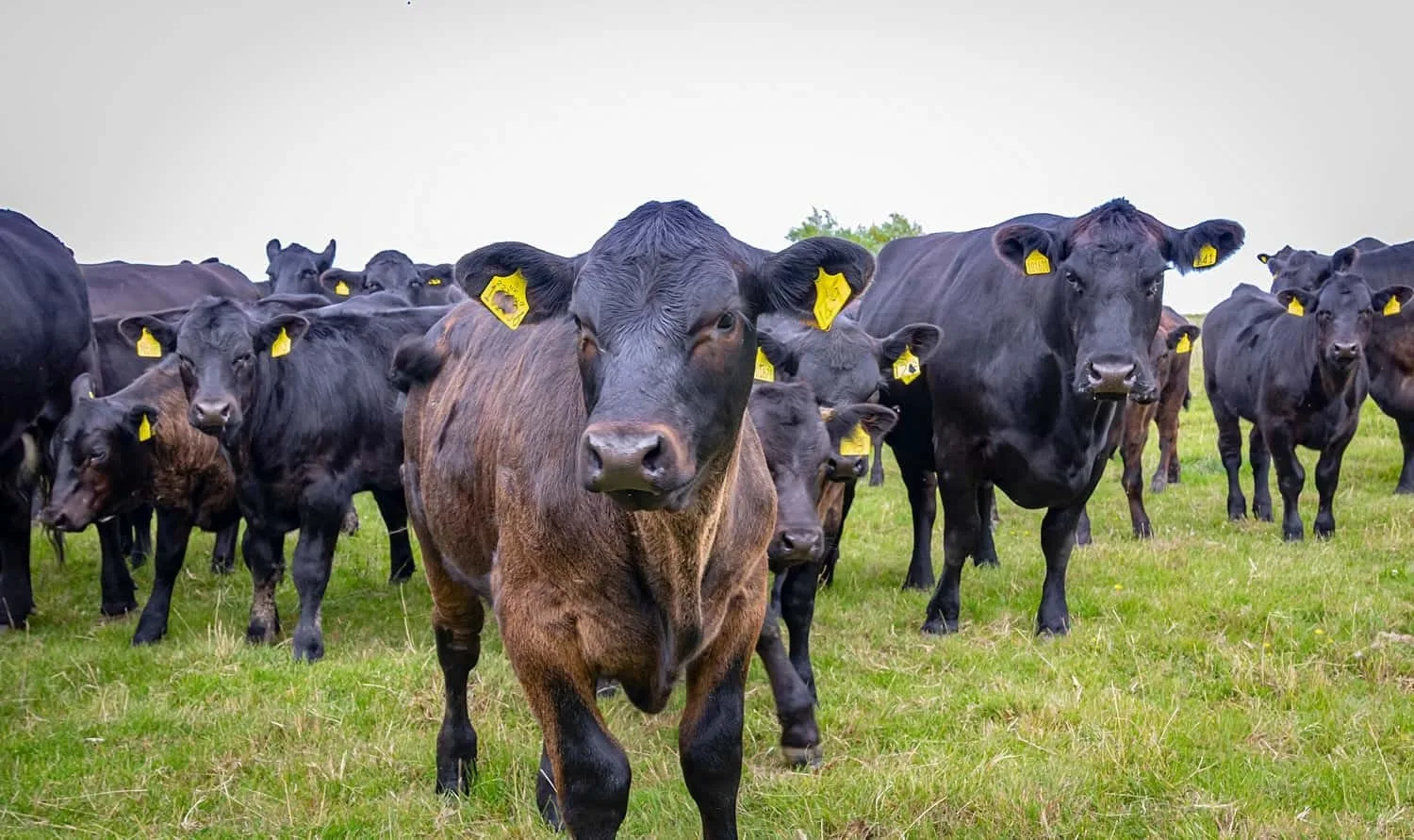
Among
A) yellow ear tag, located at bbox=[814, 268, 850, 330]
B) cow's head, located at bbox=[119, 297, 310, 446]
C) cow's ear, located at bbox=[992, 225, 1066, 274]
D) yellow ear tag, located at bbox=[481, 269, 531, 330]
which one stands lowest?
cow's head, located at bbox=[119, 297, 310, 446]

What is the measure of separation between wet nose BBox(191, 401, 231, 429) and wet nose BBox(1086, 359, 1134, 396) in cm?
486

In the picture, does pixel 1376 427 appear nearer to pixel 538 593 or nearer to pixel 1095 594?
pixel 1095 594

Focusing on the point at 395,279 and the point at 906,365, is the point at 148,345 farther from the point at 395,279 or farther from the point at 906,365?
the point at 395,279

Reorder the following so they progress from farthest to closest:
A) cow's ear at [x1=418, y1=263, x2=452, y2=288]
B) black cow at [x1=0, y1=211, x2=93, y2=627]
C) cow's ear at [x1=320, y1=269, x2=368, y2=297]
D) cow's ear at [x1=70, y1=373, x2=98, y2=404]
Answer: cow's ear at [x1=320, y1=269, x2=368, y2=297], cow's ear at [x1=418, y1=263, x2=452, y2=288], cow's ear at [x1=70, y1=373, x2=98, y2=404], black cow at [x1=0, y1=211, x2=93, y2=627]

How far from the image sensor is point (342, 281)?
643 inches

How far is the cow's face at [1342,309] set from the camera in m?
9.88

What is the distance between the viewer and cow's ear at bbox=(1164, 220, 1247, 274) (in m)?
6.56

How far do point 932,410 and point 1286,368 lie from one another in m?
4.40

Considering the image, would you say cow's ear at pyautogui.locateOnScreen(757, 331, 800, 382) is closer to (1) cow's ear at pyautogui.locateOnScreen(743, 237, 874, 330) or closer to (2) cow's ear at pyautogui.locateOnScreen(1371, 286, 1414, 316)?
(1) cow's ear at pyautogui.locateOnScreen(743, 237, 874, 330)

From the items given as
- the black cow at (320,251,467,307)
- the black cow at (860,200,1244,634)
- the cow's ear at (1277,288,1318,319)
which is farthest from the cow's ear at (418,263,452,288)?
the cow's ear at (1277,288,1318,319)

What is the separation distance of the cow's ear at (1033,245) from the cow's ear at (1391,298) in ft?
18.2

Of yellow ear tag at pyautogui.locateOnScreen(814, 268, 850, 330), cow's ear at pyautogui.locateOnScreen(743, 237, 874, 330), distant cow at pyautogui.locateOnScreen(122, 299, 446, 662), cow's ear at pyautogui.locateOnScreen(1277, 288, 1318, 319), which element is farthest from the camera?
cow's ear at pyautogui.locateOnScreen(1277, 288, 1318, 319)

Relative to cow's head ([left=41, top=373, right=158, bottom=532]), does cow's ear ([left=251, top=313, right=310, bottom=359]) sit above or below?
above

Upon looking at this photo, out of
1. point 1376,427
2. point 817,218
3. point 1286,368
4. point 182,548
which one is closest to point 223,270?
point 182,548
